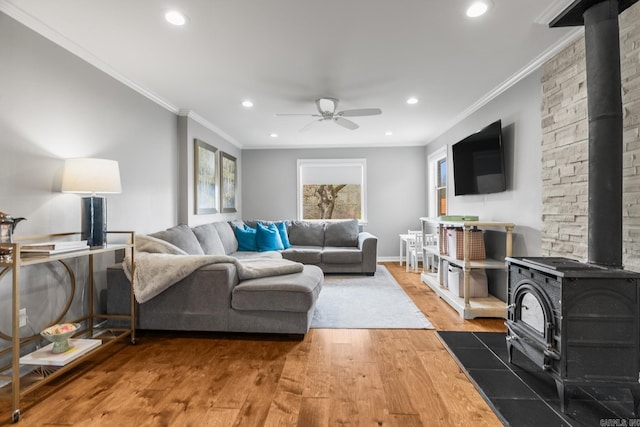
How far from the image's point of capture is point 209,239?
3930 millimetres

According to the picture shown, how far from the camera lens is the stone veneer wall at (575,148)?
1.91 metres

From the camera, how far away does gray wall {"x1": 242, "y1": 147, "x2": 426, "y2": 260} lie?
20.5ft

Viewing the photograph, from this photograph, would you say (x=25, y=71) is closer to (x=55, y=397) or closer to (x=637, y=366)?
(x=55, y=397)

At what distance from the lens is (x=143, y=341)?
8.46 feet

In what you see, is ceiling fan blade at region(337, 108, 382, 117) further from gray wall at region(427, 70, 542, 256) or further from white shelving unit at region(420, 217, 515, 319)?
white shelving unit at region(420, 217, 515, 319)

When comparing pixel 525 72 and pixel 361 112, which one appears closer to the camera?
pixel 525 72

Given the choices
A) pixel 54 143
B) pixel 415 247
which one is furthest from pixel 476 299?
pixel 54 143

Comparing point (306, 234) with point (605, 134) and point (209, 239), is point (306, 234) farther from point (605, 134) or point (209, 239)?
point (605, 134)

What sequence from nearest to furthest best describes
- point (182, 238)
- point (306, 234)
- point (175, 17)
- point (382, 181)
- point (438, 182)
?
point (175, 17), point (182, 238), point (306, 234), point (438, 182), point (382, 181)

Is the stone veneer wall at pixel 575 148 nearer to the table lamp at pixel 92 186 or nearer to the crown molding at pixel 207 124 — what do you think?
→ the table lamp at pixel 92 186

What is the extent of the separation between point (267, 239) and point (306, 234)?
90cm

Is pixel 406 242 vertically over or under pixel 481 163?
under

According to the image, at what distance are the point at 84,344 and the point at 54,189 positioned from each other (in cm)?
117

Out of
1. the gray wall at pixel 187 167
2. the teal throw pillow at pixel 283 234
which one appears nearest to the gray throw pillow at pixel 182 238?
the gray wall at pixel 187 167
